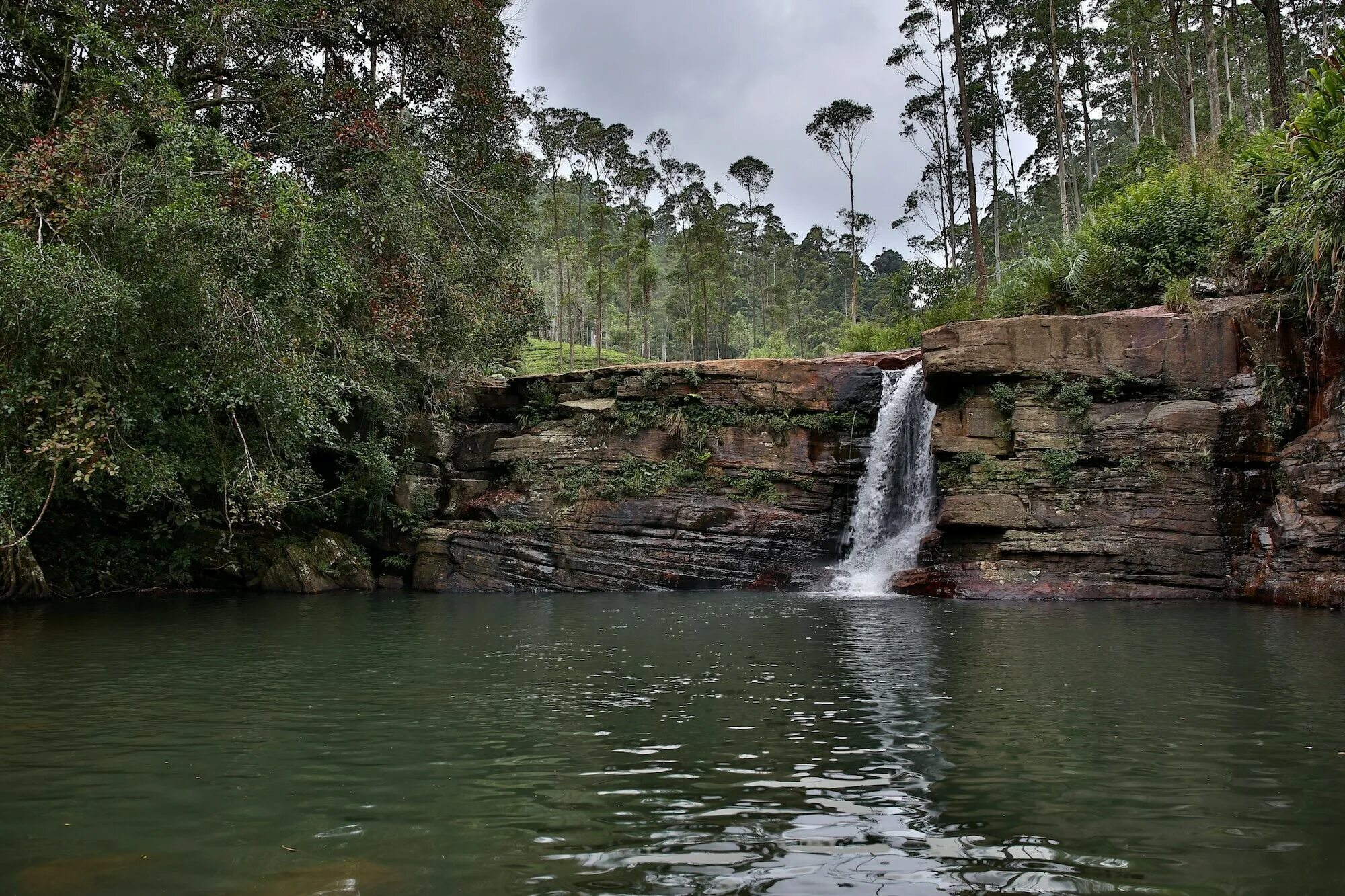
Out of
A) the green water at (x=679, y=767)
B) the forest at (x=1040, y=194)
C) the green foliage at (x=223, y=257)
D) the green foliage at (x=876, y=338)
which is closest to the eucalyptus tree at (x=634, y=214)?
the forest at (x=1040, y=194)

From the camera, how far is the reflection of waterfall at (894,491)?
20094 mm

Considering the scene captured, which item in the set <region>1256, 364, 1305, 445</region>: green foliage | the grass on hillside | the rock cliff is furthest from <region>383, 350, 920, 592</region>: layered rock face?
the grass on hillside

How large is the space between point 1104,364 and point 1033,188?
4308cm

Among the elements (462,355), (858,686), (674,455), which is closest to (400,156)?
(462,355)

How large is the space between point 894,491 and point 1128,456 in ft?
17.9

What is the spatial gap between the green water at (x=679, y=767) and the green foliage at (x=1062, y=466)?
21.9 feet

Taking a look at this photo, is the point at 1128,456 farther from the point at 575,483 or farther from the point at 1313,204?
the point at 575,483

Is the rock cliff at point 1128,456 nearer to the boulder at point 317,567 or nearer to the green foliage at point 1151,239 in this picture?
the green foliage at point 1151,239

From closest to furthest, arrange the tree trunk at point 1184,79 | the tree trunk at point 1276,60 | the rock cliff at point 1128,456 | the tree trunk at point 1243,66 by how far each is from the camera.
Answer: the rock cliff at point 1128,456
the tree trunk at point 1276,60
the tree trunk at point 1184,79
the tree trunk at point 1243,66

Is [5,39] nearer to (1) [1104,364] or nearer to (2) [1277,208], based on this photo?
(1) [1104,364]

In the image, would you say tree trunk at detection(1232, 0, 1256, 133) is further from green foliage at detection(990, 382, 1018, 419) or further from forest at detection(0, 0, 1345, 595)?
green foliage at detection(990, 382, 1018, 419)

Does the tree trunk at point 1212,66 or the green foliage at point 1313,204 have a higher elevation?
the tree trunk at point 1212,66

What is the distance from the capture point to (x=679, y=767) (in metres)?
5.41

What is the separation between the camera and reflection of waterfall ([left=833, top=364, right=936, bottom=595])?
65.9ft
